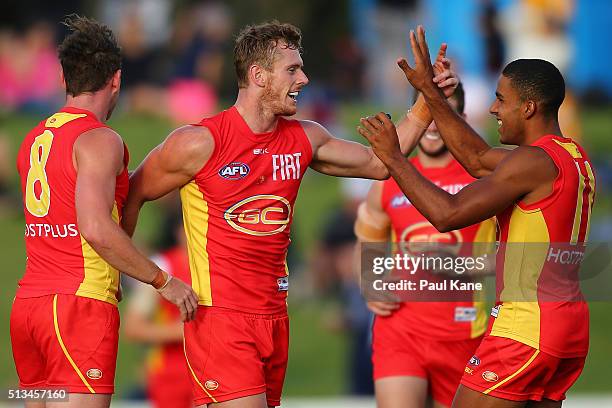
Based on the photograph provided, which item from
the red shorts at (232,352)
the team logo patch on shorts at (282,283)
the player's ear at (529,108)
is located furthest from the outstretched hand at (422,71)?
the red shorts at (232,352)

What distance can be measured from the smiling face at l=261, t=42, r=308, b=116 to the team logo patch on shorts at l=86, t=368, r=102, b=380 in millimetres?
1717

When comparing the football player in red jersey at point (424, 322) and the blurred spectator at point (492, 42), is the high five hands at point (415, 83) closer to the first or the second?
the football player in red jersey at point (424, 322)

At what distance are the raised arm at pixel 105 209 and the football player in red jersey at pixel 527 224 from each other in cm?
135

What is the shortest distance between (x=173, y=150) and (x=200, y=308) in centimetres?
90

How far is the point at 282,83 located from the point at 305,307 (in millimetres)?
10601

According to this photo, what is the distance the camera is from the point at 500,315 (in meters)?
6.28

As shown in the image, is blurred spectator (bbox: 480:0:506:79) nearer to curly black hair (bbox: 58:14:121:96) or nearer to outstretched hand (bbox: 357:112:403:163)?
outstretched hand (bbox: 357:112:403:163)

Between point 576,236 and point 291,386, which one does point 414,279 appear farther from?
point 291,386

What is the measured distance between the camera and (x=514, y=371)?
610cm

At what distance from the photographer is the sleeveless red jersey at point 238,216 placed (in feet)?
21.3

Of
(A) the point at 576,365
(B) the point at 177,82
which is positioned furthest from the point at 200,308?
(B) the point at 177,82

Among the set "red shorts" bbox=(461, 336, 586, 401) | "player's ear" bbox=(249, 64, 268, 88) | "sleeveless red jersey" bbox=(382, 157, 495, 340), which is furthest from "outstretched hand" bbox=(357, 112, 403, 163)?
"sleeveless red jersey" bbox=(382, 157, 495, 340)

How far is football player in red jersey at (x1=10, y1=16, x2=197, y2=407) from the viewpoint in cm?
614

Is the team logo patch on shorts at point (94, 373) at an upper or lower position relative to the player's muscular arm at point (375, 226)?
lower
